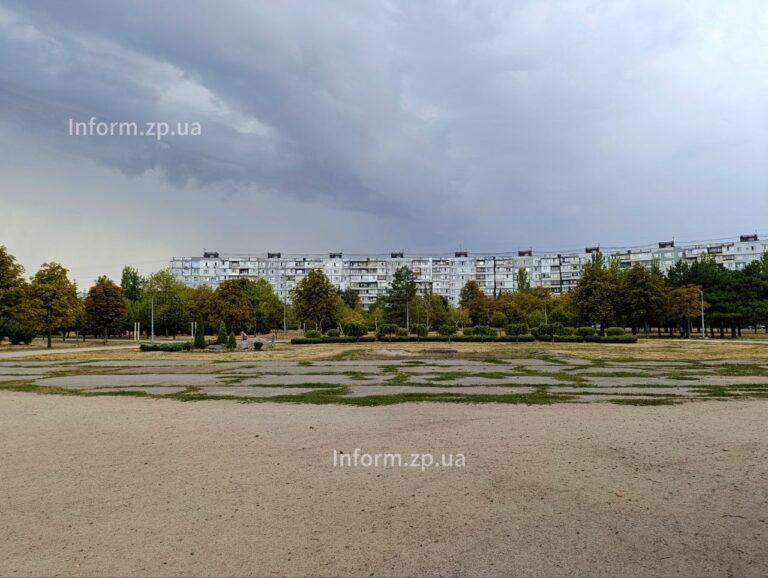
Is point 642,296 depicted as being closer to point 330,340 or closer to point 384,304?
point 330,340

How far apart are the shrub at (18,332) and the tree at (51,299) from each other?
3.89 feet

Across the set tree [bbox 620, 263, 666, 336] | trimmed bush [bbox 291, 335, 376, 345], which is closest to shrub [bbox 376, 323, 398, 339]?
trimmed bush [bbox 291, 335, 376, 345]

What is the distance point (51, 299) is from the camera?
46281 millimetres

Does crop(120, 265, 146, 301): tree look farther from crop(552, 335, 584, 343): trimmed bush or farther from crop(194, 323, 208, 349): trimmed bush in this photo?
crop(552, 335, 584, 343): trimmed bush

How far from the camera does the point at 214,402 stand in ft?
40.1

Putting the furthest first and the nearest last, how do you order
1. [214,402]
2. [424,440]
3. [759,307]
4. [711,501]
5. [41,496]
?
[759,307]
[214,402]
[424,440]
[41,496]
[711,501]

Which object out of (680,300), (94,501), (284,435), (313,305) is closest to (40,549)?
(94,501)

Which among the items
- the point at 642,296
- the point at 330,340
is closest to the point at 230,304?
the point at 330,340

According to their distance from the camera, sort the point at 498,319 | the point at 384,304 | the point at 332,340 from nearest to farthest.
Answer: the point at 332,340 < the point at 498,319 < the point at 384,304

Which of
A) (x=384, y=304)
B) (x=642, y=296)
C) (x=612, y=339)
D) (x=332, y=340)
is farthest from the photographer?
(x=384, y=304)

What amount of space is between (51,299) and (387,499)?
5231cm

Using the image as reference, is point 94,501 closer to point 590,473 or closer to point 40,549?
point 40,549

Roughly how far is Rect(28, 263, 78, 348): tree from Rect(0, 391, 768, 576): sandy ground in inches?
1745

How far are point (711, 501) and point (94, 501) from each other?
6.70 meters
